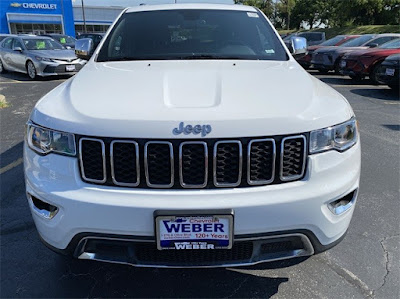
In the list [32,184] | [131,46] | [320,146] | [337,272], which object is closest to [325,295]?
[337,272]

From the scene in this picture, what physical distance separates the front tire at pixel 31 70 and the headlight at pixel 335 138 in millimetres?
11370

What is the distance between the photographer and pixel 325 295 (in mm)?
2273

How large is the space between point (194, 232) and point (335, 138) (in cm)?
94

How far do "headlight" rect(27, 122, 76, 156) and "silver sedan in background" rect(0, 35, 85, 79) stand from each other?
10113 mm

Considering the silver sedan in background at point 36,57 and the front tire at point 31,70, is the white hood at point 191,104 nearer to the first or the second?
the silver sedan in background at point 36,57

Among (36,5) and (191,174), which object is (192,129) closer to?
(191,174)

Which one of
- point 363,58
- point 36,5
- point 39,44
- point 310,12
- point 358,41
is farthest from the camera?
point 310,12

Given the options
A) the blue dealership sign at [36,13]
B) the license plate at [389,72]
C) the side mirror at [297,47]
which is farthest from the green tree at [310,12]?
the side mirror at [297,47]

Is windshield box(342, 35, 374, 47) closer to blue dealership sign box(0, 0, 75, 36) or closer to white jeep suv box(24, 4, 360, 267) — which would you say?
white jeep suv box(24, 4, 360, 267)

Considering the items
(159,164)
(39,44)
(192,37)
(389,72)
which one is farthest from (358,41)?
(159,164)

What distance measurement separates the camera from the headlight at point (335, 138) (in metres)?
1.94

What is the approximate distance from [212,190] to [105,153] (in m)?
0.59

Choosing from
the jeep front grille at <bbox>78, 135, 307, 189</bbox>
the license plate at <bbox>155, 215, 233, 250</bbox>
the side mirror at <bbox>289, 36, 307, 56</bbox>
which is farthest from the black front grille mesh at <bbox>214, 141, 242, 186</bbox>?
the side mirror at <bbox>289, 36, 307, 56</bbox>

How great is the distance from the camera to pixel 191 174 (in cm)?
188
